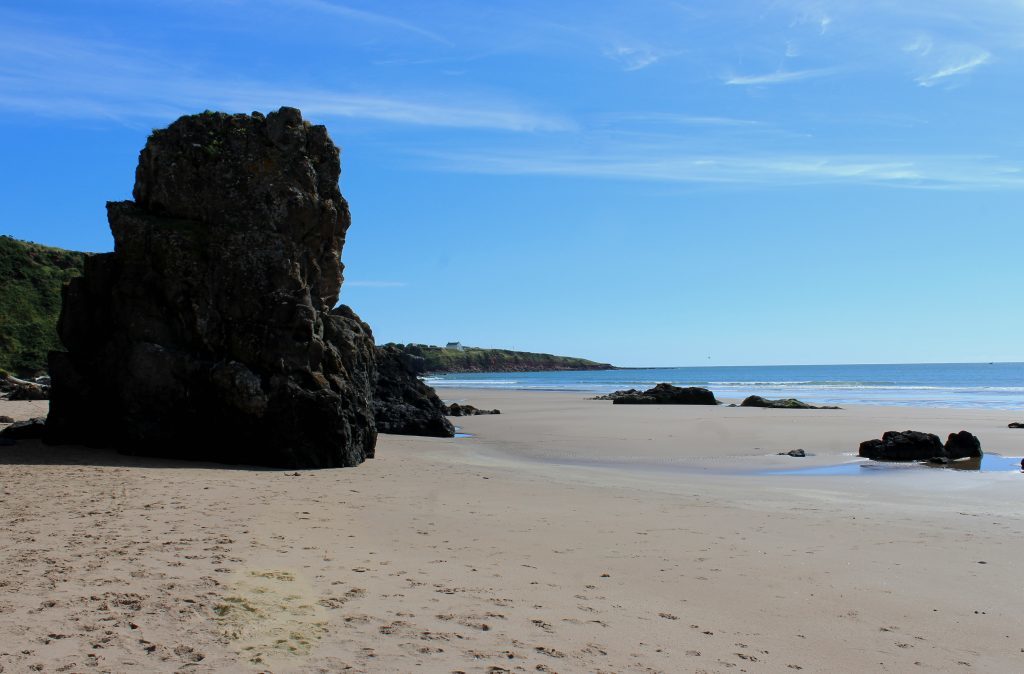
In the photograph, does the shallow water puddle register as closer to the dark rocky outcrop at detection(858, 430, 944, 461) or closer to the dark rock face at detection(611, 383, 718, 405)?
the dark rocky outcrop at detection(858, 430, 944, 461)

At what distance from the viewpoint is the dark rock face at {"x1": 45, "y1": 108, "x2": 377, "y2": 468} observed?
12453mm

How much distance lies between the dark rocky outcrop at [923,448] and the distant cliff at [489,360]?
415 ft

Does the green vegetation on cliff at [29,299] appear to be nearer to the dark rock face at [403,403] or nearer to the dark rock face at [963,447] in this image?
the dark rock face at [403,403]

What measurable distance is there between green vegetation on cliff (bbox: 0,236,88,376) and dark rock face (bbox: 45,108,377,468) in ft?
94.9

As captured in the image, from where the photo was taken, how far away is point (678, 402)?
40.9 m

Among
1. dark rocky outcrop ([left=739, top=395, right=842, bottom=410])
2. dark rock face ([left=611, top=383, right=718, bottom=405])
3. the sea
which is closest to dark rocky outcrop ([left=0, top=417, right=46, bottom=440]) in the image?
dark rocky outcrop ([left=739, top=395, right=842, bottom=410])

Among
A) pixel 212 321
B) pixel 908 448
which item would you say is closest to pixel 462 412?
pixel 908 448

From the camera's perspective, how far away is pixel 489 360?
16825 centimetres

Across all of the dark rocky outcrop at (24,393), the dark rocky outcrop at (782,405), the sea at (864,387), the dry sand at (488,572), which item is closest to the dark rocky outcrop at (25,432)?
the dry sand at (488,572)

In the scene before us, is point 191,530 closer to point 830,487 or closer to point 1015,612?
point 1015,612

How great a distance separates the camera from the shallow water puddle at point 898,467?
14289mm

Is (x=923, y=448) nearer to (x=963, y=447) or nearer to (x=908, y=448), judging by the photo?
(x=908, y=448)

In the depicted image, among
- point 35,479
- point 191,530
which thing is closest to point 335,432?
point 35,479

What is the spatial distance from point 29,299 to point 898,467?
42.8m
